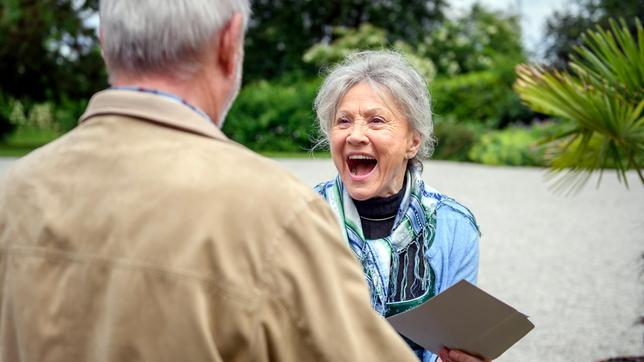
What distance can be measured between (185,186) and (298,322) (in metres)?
0.28

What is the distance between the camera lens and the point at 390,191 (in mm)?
2818

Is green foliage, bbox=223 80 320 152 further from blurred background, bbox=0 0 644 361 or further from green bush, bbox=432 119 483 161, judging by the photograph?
green bush, bbox=432 119 483 161

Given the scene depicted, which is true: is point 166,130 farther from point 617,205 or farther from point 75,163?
point 617,205

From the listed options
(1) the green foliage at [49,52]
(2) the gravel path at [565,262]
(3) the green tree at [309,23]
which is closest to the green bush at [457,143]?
(2) the gravel path at [565,262]

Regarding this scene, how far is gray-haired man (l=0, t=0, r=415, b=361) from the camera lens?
1255 mm

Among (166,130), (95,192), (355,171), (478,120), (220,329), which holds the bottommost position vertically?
(478,120)

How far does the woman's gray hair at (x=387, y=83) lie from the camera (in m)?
2.81

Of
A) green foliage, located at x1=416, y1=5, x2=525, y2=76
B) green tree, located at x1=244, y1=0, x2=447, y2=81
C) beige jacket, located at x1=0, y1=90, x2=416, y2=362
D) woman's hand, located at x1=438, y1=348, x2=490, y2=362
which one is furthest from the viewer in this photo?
green tree, located at x1=244, y1=0, x2=447, y2=81

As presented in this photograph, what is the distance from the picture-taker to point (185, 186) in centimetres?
127

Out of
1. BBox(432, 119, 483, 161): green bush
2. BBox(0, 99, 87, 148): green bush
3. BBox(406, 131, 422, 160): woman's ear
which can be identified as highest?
BBox(406, 131, 422, 160): woman's ear

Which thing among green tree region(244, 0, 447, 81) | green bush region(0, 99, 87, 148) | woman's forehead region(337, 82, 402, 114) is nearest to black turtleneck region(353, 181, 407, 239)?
woman's forehead region(337, 82, 402, 114)

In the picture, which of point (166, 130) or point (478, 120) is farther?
point (478, 120)

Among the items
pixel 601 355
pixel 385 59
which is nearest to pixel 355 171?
pixel 385 59

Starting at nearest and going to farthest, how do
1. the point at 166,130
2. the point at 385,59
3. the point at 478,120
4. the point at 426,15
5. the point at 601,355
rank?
1. the point at 166,130
2. the point at 385,59
3. the point at 601,355
4. the point at 478,120
5. the point at 426,15
